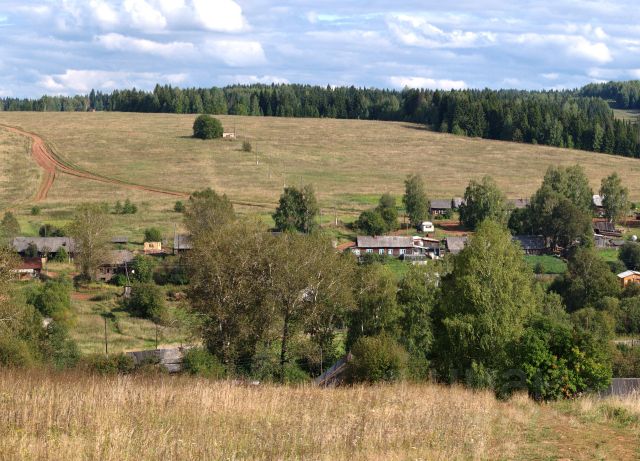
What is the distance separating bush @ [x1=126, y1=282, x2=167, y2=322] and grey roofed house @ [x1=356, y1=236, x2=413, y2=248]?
2254 cm

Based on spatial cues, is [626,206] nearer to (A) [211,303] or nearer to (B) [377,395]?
(A) [211,303]

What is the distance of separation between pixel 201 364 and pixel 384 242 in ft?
141

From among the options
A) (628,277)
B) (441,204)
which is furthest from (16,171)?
(628,277)

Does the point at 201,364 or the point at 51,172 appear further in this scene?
the point at 51,172

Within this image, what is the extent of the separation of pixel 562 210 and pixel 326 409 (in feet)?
201

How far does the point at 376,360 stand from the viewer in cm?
2478

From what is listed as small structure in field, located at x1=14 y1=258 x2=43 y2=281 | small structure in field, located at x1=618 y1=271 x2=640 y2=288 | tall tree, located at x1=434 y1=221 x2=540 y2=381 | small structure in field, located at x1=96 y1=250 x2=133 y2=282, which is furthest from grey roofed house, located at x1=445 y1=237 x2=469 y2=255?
tall tree, located at x1=434 y1=221 x2=540 y2=381

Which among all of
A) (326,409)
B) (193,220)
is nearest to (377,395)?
(326,409)

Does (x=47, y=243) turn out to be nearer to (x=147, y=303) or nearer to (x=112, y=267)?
(x=112, y=267)

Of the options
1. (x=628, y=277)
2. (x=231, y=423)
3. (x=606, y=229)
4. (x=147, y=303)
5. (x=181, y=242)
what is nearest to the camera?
(x=231, y=423)

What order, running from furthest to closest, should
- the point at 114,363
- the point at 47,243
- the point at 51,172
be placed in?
the point at 51,172
the point at 47,243
the point at 114,363

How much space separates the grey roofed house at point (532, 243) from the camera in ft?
233

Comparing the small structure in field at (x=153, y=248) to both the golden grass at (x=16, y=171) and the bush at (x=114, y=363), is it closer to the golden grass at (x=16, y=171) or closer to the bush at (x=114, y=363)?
the golden grass at (x=16, y=171)

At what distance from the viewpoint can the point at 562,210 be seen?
2766 inches
